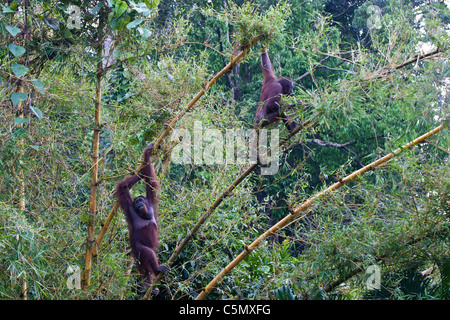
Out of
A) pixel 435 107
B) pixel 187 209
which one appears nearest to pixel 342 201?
pixel 435 107

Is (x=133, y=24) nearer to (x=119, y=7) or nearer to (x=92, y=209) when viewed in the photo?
(x=119, y=7)

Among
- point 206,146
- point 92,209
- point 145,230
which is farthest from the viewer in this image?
point 145,230

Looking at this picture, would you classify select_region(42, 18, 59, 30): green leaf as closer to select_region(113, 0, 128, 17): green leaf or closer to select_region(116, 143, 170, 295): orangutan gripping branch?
→ select_region(113, 0, 128, 17): green leaf

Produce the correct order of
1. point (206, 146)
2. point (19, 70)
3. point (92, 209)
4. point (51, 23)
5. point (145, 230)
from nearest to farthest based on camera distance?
point (19, 70) < point (51, 23) < point (92, 209) < point (206, 146) < point (145, 230)

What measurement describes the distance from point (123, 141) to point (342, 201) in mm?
1730

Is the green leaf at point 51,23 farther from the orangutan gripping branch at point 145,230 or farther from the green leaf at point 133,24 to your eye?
the orangutan gripping branch at point 145,230

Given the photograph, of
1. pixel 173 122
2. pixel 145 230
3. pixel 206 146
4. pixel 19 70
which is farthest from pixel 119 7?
pixel 145 230

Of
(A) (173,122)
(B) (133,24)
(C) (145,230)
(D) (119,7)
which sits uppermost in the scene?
(D) (119,7)

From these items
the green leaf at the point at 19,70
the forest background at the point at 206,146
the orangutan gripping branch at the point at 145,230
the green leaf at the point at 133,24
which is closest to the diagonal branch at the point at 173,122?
the forest background at the point at 206,146

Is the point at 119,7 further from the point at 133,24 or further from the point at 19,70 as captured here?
the point at 19,70

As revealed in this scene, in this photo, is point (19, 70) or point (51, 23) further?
point (51, 23)

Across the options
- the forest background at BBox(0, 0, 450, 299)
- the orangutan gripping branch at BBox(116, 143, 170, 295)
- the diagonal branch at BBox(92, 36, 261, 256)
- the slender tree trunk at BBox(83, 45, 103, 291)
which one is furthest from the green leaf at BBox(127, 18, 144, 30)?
the orangutan gripping branch at BBox(116, 143, 170, 295)

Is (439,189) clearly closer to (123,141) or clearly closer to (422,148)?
(422,148)

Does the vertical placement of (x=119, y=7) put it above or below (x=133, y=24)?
above
